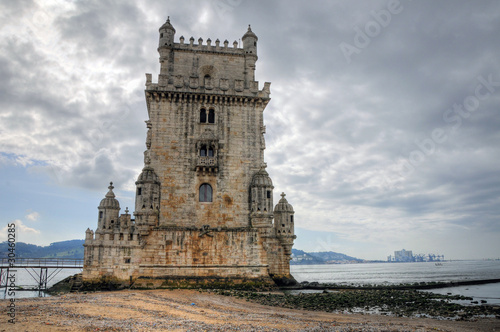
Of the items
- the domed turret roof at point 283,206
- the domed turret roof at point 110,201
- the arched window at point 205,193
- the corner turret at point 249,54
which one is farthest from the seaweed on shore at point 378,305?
the corner turret at point 249,54

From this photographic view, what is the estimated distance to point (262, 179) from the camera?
1350 inches

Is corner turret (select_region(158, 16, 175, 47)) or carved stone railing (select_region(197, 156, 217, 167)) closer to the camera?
carved stone railing (select_region(197, 156, 217, 167))

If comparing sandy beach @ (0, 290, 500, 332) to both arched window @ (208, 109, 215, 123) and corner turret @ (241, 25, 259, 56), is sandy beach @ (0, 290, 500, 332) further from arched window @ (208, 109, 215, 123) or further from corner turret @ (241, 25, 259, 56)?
corner turret @ (241, 25, 259, 56)

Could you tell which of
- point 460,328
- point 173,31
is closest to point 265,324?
point 460,328

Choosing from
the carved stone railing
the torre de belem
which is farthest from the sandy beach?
the carved stone railing

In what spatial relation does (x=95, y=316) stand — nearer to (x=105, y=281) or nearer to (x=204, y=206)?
(x=105, y=281)

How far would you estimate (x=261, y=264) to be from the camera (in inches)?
1310

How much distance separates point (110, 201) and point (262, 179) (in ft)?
63.1

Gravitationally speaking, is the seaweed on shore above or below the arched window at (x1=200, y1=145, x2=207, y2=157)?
below

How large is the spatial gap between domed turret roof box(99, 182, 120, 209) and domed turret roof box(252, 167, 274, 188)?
1802 cm

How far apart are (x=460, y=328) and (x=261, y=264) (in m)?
17.8

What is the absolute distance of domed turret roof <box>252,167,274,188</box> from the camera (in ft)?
112

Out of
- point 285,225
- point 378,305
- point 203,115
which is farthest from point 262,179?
point 378,305

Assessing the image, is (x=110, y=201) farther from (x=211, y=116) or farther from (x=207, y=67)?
(x=207, y=67)
